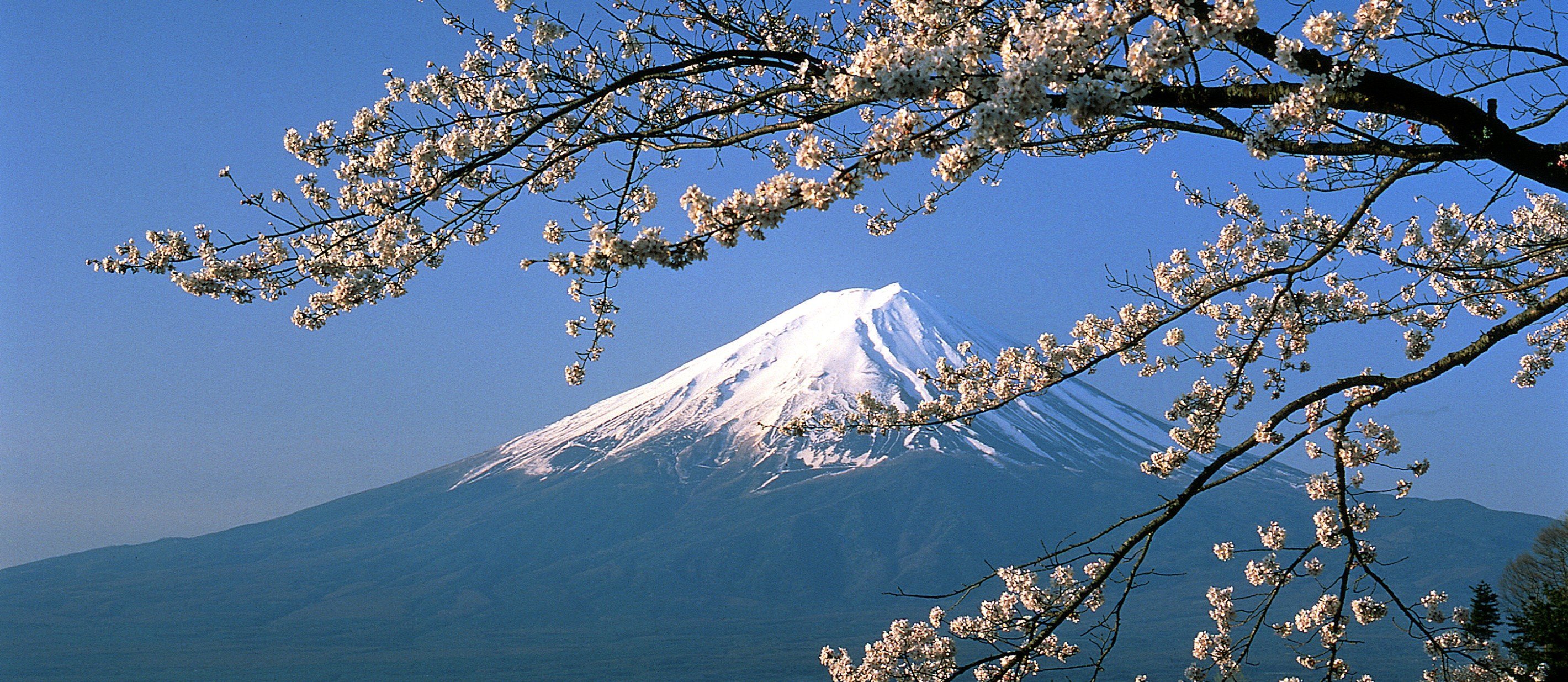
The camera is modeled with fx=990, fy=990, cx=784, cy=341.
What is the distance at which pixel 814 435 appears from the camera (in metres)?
173

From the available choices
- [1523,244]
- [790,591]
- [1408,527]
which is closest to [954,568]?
[790,591]

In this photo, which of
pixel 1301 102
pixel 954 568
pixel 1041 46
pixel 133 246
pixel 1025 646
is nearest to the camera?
pixel 1041 46

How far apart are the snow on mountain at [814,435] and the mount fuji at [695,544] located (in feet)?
1.78

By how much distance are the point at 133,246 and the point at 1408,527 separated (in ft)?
679

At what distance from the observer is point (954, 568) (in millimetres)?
141500

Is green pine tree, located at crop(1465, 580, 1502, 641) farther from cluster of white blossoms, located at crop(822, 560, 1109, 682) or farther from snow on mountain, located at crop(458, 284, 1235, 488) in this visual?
snow on mountain, located at crop(458, 284, 1235, 488)

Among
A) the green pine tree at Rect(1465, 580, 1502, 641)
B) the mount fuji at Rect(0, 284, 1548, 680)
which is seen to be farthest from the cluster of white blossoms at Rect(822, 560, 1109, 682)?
the mount fuji at Rect(0, 284, 1548, 680)

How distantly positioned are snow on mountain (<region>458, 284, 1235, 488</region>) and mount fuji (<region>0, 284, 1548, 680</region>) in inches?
Answer: 21.4

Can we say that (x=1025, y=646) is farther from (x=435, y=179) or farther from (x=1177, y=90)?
(x=435, y=179)

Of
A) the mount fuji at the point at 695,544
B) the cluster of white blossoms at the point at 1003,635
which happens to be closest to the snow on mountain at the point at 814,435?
the mount fuji at the point at 695,544

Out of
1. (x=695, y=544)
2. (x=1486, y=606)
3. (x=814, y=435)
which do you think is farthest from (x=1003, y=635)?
(x=814, y=435)

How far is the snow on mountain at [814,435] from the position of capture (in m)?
167

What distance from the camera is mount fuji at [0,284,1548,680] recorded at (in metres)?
118

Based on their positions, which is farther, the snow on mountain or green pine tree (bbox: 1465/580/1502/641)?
the snow on mountain
